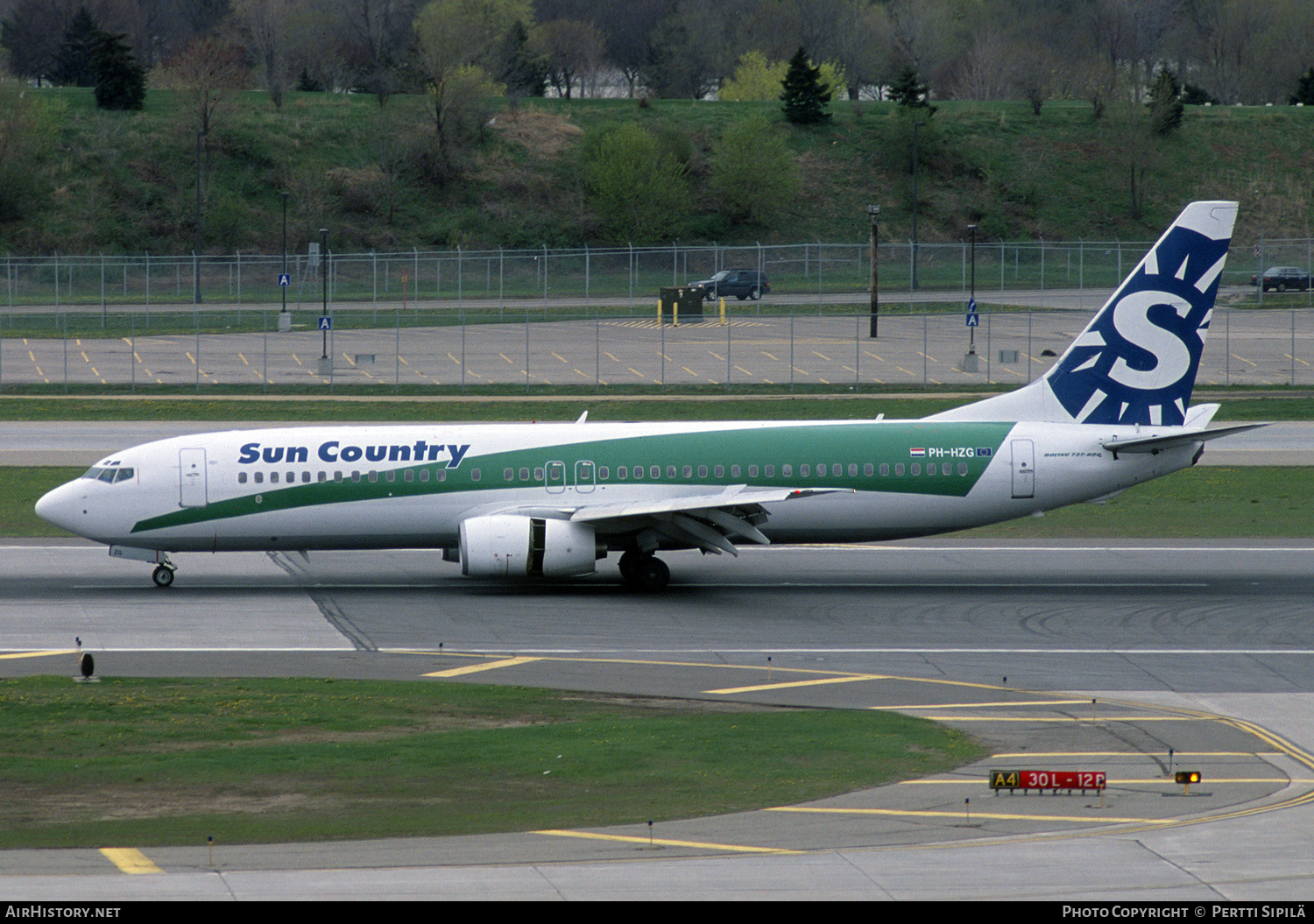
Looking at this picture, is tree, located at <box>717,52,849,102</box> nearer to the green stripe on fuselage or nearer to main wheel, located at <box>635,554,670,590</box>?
the green stripe on fuselage

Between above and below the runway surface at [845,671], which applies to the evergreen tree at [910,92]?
above

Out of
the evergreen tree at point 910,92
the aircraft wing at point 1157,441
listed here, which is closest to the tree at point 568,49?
the evergreen tree at point 910,92

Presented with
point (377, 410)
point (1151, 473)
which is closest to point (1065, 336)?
point (377, 410)

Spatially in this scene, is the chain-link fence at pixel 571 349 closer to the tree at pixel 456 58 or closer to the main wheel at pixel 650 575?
the main wheel at pixel 650 575

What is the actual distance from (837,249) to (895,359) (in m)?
41.8

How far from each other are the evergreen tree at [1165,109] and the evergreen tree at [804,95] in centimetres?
3074

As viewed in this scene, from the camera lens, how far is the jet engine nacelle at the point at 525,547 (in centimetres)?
3266

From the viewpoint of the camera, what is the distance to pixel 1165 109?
136625 mm

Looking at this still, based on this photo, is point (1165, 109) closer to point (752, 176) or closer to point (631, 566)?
point (752, 176)

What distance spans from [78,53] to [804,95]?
78.6 meters

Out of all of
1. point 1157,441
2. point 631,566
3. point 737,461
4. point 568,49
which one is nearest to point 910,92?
point 568,49

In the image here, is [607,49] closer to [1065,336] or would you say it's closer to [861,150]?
[861,150]

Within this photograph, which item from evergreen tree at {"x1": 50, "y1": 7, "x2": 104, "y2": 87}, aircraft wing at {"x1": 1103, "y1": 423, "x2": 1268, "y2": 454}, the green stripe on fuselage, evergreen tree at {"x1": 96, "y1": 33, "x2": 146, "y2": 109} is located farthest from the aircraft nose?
evergreen tree at {"x1": 50, "y1": 7, "x2": 104, "y2": 87}

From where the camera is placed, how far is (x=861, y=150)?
13775cm
